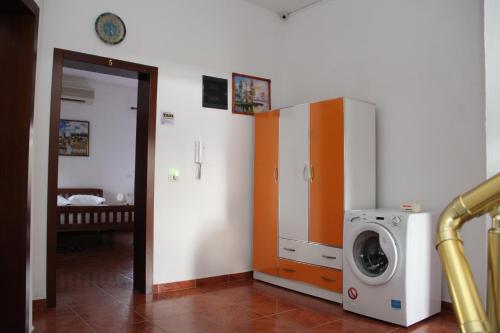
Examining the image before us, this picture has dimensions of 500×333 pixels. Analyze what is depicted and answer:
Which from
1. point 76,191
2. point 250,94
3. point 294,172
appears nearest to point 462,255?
point 294,172

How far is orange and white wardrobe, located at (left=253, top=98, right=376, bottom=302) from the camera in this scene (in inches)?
133

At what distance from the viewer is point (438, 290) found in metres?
3.08

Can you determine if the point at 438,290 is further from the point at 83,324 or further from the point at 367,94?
the point at 83,324

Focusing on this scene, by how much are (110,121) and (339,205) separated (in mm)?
5750

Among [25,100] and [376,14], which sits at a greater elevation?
[376,14]

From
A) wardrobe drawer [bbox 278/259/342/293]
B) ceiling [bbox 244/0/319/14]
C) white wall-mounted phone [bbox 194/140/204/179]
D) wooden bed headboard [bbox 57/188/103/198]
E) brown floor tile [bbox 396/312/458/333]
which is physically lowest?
brown floor tile [bbox 396/312/458/333]

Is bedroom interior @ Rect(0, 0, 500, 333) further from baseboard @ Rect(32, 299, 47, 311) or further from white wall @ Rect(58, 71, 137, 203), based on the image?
white wall @ Rect(58, 71, 137, 203)

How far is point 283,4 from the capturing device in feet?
14.4

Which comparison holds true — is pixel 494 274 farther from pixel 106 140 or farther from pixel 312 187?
pixel 106 140

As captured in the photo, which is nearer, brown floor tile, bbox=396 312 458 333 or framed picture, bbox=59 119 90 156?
brown floor tile, bbox=396 312 458 333

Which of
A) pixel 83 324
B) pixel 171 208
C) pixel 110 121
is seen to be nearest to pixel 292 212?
pixel 171 208

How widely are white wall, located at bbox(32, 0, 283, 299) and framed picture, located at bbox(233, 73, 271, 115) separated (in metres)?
0.09

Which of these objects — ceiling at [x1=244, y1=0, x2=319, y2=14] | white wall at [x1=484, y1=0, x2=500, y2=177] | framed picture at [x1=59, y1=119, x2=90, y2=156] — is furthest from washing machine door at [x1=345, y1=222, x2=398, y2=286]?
framed picture at [x1=59, y1=119, x2=90, y2=156]

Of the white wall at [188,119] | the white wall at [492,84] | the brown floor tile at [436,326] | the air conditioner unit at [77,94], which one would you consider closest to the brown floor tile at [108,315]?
the white wall at [188,119]
